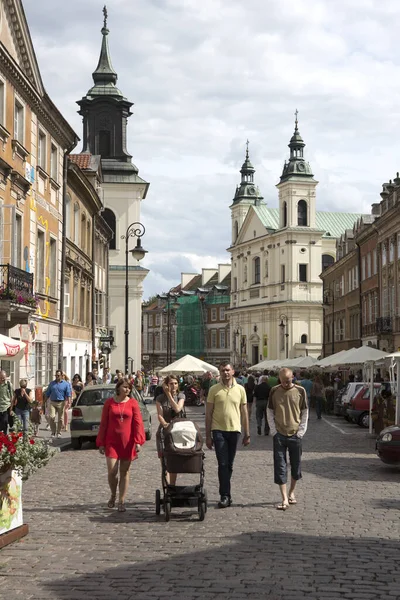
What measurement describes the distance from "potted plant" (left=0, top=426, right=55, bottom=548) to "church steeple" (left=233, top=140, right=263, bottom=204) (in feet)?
378

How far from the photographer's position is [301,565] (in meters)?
7.96

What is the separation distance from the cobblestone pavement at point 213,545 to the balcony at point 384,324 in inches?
1443

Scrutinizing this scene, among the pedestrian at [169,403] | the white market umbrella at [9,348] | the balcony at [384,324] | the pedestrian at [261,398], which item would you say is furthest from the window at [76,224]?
the pedestrian at [169,403]

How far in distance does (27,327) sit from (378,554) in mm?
20007

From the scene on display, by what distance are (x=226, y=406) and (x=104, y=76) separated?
65.4m

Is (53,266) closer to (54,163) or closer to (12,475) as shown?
(54,163)

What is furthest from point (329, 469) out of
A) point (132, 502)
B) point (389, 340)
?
point (389, 340)

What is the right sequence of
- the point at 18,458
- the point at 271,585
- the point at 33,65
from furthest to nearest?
the point at 33,65
the point at 18,458
the point at 271,585

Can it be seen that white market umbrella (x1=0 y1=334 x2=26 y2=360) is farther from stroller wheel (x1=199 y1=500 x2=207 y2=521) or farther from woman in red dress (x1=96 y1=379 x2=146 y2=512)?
stroller wheel (x1=199 y1=500 x2=207 y2=521)

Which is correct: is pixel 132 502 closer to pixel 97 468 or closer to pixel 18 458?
pixel 18 458

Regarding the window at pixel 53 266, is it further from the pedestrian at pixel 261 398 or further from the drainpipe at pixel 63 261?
the pedestrian at pixel 261 398

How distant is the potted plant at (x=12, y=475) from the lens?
8.84 metres

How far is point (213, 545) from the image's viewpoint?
29.2 ft

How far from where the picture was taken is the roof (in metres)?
115
